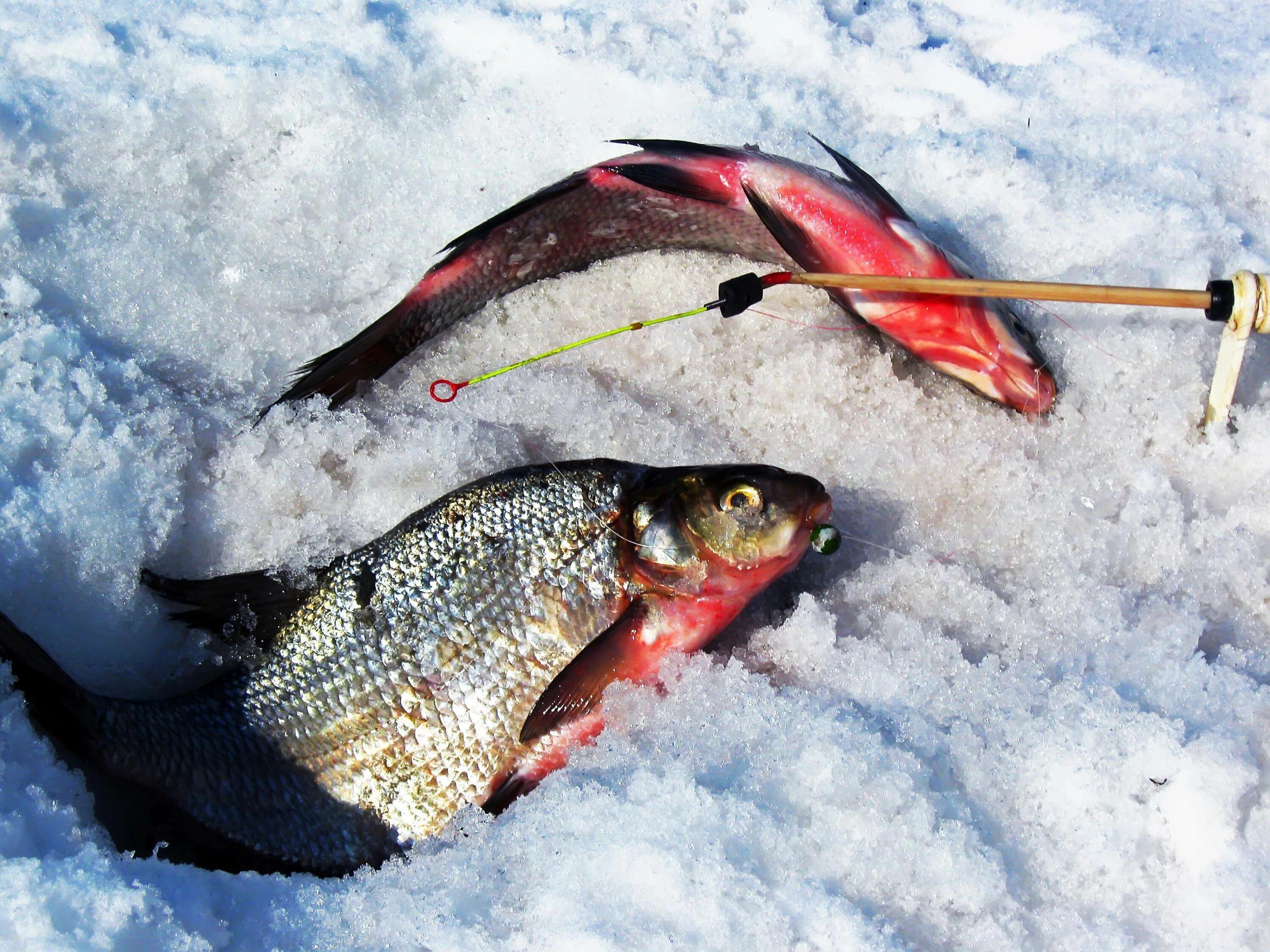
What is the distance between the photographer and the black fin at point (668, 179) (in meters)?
2.83

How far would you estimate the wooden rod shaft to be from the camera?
248 cm

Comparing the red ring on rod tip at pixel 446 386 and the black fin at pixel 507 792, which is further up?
the red ring on rod tip at pixel 446 386

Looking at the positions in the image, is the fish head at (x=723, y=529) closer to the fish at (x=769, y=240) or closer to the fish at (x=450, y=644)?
the fish at (x=450, y=644)

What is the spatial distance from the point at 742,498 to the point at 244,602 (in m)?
1.27

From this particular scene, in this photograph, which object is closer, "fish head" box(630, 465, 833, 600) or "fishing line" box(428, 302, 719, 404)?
"fish head" box(630, 465, 833, 600)

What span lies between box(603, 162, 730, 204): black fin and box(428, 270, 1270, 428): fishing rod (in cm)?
36

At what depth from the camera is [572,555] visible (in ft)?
7.62

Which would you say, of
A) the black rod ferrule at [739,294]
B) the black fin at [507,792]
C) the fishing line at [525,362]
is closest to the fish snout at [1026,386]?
the black rod ferrule at [739,294]

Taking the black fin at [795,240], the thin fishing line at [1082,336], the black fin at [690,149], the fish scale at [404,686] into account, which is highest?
the black fin at [690,149]

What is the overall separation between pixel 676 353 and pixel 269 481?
4.25 ft

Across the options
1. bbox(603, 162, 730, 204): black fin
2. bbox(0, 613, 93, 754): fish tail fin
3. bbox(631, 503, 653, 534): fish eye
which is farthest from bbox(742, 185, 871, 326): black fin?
bbox(0, 613, 93, 754): fish tail fin

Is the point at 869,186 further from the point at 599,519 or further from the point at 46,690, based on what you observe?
the point at 46,690

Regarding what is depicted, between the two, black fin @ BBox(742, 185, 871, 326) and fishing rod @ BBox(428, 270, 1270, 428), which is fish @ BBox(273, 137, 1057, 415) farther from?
fishing rod @ BBox(428, 270, 1270, 428)

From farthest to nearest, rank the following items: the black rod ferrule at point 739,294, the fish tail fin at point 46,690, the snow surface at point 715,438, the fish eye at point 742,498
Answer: the black rod ferrule at point 739,294 < the fish eye at point 742,498 < the fish tail fin at point 46,690 < the snow surface at point 715,438
